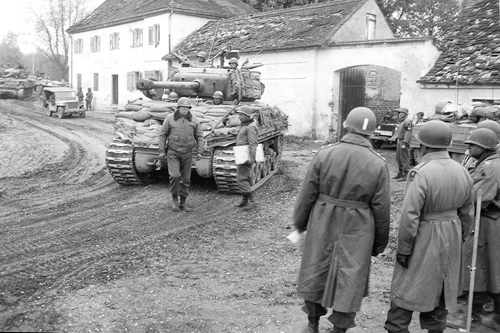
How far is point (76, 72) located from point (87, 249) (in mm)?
36166

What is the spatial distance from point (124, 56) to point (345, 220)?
32718 millimetres

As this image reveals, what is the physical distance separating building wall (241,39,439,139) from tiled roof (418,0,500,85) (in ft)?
1.90

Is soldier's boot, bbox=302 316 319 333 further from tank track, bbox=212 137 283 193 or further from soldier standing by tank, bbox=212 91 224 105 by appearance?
soldier standing by tank, bbox=212 91 224 105

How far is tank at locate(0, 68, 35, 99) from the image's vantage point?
37062 mm

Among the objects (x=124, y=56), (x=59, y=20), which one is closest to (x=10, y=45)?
(x=59, y=20)

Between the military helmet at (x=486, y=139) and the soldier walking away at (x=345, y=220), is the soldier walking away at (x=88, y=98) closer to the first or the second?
the military helmet at (x=486, y=139)

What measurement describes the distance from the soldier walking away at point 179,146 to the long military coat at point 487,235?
5345mm

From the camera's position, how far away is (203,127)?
36.0ft

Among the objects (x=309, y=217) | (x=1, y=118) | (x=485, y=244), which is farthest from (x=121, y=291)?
(x=1, y=118)

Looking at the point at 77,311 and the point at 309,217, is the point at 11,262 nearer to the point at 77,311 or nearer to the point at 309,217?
the point at 77,311

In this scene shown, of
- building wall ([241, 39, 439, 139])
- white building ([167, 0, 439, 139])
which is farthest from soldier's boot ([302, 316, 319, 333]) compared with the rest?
white building ([167, 0, 439, 139])

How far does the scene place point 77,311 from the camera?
5.13 metres

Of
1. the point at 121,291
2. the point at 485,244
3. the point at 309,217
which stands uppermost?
the point at 309,217

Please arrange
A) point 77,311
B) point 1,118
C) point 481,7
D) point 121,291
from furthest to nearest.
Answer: point 1,118 → point 481,7 → point 121,291 → point 77,311
